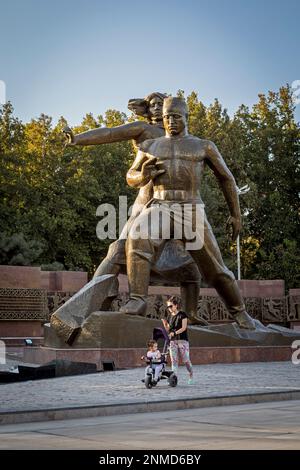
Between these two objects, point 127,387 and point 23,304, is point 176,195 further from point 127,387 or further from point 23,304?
point 23,304

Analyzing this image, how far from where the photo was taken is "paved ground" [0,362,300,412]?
8.73 metres

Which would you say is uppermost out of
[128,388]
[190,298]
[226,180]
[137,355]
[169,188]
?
[226,180]

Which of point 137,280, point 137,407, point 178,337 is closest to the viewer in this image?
point 137,407

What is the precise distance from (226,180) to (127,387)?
579 cm

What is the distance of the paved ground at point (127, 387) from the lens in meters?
8.73

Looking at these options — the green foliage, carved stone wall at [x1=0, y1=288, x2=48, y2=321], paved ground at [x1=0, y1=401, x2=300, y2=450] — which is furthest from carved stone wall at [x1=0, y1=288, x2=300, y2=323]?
paved ground at [x1=0, y1=401, x2=300, y2=450]

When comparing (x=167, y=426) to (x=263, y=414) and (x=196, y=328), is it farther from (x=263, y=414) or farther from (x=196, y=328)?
(x=196, y=328)

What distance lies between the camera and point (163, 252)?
1445 cm

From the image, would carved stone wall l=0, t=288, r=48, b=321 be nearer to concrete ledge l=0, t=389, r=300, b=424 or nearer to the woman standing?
the woman standing

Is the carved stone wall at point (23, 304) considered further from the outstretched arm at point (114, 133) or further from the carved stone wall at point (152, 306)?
the outstretched arm at point (114, 133)

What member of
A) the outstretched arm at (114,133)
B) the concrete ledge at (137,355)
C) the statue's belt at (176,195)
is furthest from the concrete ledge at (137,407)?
the outstretched arm at (114,133)

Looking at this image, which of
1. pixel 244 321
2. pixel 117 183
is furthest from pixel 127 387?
pixel 117 183

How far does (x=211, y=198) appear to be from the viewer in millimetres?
39188

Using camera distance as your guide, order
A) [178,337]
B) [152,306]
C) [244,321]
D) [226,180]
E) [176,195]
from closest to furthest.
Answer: [178,337]
[176,195]
[226,180]
[244,321]
[152,306]
